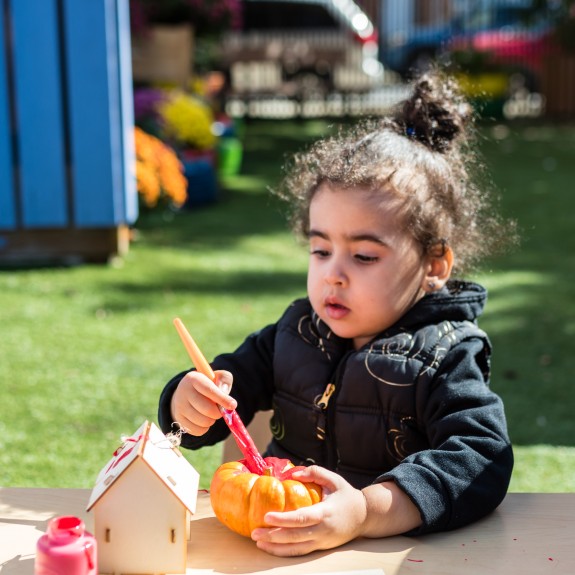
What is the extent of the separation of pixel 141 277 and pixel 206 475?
246cm

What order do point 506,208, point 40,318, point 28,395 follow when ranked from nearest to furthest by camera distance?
point 28,395 → point 40,318 → point 506,208

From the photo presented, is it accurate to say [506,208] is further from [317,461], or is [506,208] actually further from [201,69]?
[317,461]

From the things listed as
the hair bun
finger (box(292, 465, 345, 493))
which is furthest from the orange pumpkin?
the hair bun

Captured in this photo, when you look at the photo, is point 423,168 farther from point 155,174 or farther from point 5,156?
point 155,174

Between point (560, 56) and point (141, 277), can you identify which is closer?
point (141, 277)

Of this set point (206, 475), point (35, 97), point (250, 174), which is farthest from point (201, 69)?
point (206, 475)

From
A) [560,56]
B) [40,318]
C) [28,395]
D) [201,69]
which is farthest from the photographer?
[560,56]

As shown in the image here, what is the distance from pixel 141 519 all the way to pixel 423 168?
1000mm

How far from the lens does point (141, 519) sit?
4.56ft

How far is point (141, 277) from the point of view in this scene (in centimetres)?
539

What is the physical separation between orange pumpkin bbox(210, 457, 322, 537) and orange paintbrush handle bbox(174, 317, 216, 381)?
177 millimetres

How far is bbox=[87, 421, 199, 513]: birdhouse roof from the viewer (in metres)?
1.38

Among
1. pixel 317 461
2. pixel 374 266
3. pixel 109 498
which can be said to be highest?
pixel 374 266

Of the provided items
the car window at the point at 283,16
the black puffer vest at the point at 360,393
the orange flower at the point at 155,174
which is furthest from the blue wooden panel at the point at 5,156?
the car window at the point at 283,16
